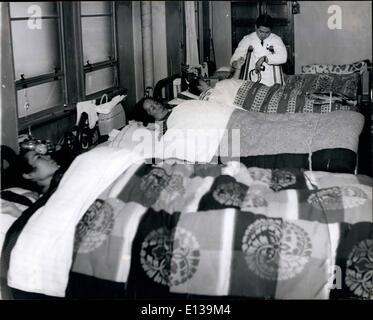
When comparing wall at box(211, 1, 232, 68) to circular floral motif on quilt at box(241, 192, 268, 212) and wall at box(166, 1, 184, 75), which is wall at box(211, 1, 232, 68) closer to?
wall at box(166, 1, 184, 75)

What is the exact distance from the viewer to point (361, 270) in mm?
1451

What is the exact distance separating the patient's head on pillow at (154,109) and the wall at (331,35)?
11.1 feet

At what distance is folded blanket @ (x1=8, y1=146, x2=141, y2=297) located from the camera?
62.1 inches

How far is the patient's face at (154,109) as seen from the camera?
2982 mm

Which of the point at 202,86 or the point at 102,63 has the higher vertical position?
the point at 102,63

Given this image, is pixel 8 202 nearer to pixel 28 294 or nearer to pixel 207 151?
pixel 28 294

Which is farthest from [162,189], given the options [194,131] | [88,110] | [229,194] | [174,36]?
[174,36]

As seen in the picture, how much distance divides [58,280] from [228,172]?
0.73 metres

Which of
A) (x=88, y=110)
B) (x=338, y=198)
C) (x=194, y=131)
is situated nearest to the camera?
(x=338, y=198)

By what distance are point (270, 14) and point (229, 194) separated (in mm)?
4681

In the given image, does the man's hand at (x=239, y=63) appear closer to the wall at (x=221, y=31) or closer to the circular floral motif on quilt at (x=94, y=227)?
the wall at (x=221, y=31)

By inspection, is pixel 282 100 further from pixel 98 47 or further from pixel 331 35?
pixel 331 35

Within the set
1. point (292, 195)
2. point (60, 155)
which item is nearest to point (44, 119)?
point (60, 155)

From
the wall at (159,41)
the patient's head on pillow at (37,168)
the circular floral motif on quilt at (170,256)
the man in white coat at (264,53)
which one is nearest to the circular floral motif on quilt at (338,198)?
the circular floral motif on quilt at (170,256)
